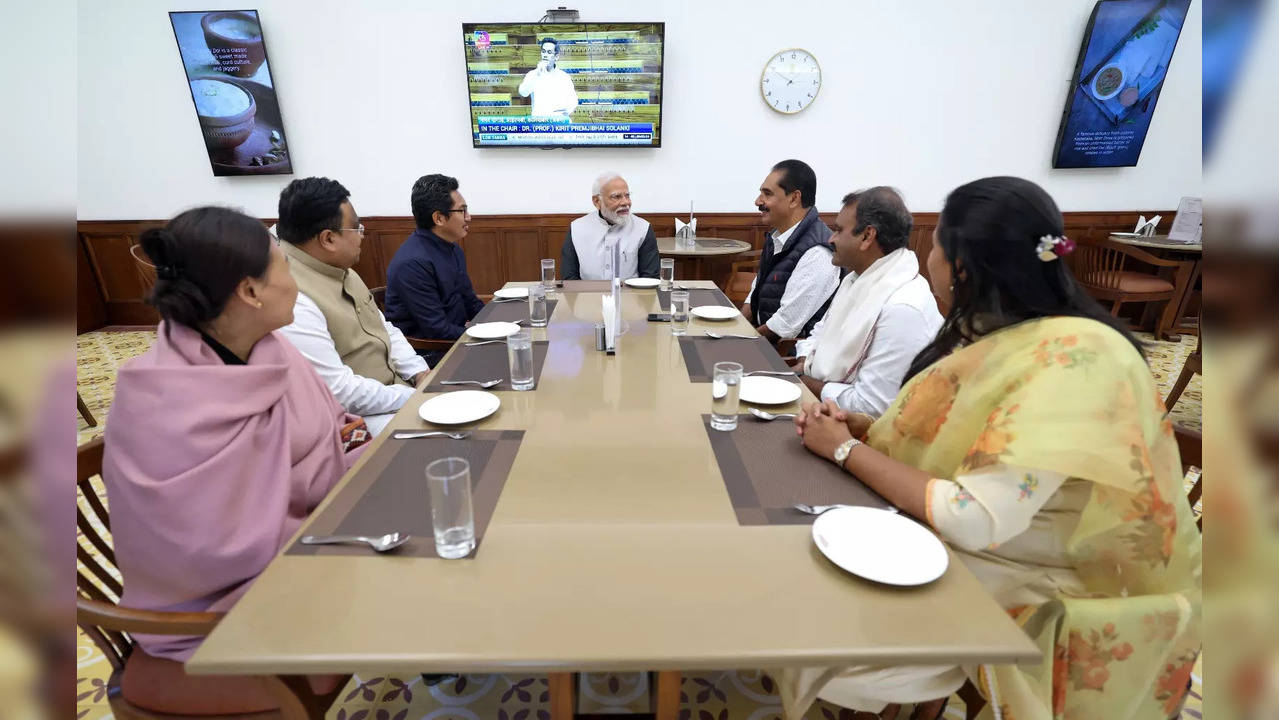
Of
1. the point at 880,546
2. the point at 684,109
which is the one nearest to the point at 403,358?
the point at 880,546

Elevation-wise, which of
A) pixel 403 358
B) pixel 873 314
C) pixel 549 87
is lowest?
pixel 403 358

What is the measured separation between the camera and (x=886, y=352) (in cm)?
177

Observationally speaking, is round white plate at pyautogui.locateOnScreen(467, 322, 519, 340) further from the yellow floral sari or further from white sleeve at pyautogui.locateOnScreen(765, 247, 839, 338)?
the yellow floral sari

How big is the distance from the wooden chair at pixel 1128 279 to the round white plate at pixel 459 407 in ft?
13.7

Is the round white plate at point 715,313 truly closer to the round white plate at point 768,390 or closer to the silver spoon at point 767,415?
the round white plate at point 768,390

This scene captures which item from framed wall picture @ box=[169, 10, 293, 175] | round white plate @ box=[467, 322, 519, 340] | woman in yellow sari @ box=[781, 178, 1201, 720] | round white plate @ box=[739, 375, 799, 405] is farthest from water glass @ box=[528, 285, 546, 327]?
framed wall picture @ box=[169, 10, 293, 175]

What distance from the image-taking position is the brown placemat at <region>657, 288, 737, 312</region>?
8.43 feet

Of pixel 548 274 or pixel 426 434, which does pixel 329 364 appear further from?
pixel 548 274

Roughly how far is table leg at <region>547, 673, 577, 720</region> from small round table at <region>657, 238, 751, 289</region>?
9.03 ft

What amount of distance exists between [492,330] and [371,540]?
1.18 meters

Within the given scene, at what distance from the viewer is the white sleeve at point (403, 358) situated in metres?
2.37

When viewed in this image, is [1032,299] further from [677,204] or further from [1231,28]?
[677,204]

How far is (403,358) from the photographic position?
2.39 meters

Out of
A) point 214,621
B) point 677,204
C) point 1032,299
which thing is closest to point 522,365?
point 214,621
